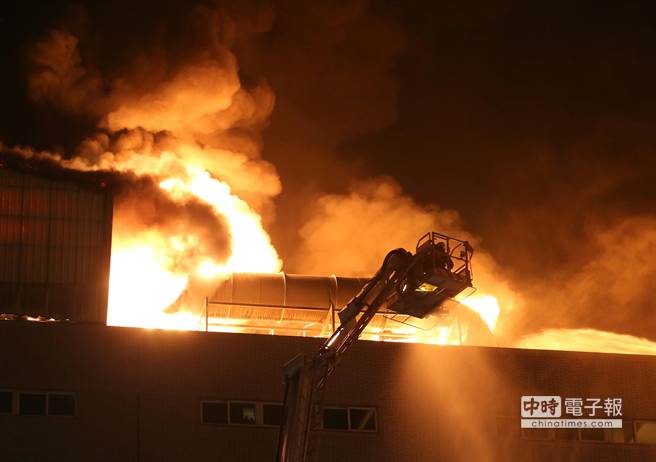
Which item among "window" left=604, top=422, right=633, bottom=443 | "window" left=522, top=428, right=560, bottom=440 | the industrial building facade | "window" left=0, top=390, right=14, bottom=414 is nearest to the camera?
"window" left=0, top=390, right=14, bottom=414

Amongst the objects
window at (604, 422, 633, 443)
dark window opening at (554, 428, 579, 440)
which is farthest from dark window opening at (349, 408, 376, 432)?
window at (604, 422, 633, 443)

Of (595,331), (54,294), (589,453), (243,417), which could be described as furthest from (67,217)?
(595,331)

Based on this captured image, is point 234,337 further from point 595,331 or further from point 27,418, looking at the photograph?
point 595,331

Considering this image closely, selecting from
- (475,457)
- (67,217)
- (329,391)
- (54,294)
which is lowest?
(475,457)

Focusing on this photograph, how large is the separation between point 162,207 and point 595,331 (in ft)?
53.7

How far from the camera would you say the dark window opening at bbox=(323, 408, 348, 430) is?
20.8 metres

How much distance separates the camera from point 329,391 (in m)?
21.0

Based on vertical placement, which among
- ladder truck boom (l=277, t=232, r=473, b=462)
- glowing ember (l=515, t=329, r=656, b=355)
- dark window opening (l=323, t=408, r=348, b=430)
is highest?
glowing ember (l=515, t=329, r=656, b=355)

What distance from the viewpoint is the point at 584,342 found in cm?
A: 3231

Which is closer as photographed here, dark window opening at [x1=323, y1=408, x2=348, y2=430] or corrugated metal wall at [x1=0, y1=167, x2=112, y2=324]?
dark window opening at [x1=323, y1=408, x2=348, y2=430]

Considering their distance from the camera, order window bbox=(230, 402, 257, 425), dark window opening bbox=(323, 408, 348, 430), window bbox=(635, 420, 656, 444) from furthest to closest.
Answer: window bbox=(635, 420, 656, 444)
dark window opening bbox=(323, 408, 348, 430)
window bbox=(230, 402, 257, 425)

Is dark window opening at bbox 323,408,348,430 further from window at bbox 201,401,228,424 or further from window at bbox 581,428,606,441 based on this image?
window at bbox 581,428,606,441

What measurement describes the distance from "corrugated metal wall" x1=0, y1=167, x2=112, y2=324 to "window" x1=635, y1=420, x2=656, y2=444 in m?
13.3

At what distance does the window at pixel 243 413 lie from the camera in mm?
20406
